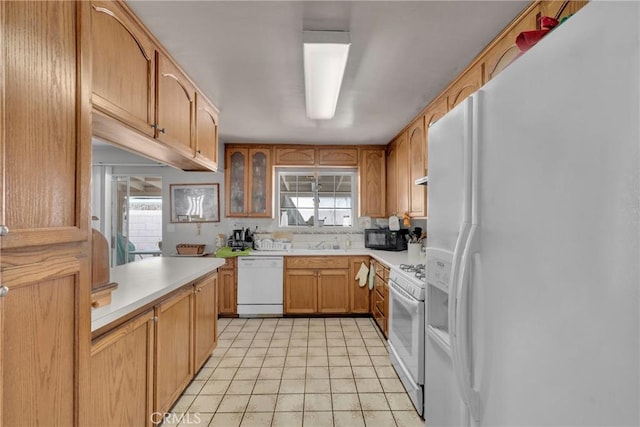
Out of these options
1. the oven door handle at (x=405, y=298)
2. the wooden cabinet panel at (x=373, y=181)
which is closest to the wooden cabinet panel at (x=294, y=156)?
the wooden cabinet panel at (x=373, y=181)

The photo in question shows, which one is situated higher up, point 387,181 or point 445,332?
point 387,181

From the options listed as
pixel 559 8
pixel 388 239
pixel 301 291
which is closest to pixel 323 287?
pixel 301 291

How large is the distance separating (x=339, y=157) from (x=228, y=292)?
7.74 feet

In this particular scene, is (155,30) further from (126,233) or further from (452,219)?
(126,233)

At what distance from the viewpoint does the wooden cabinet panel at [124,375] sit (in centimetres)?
119

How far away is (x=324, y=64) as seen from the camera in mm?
1845

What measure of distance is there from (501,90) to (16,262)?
133 centimetres

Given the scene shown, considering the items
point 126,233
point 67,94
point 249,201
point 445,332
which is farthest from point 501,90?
point 126,233

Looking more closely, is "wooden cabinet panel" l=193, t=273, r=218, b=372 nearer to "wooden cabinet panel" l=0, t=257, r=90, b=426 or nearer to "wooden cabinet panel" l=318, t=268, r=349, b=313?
"wooden cabinet panel" l=0, t=257, r=90, b=426

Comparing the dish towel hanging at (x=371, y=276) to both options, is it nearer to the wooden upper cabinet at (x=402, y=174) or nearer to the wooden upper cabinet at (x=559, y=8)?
the wooden upper cabinet at (x=402, y=174)

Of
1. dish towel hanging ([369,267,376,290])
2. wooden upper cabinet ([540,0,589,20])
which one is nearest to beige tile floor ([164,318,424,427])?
dish towel hanging ([369,267,376,290])

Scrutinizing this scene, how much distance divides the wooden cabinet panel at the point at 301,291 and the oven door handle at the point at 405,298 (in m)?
1.53

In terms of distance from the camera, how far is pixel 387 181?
167 inches

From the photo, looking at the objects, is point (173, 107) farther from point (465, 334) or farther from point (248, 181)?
point (248, 181)
